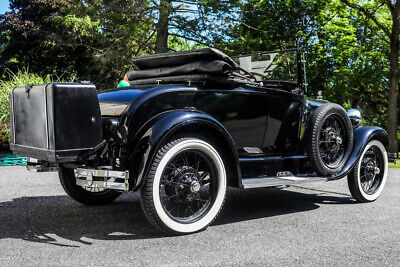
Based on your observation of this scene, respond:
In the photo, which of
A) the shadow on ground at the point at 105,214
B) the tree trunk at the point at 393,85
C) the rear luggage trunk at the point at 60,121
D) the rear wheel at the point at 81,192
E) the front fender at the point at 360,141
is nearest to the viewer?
the rear luggage trunk at the point at 60,121

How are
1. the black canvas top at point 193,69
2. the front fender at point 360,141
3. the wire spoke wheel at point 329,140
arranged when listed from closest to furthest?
the black canvas top at point 193,69, the wire spoke wheel at point 329,140, the front fender at point 360,141

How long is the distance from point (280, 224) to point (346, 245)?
0.78 m

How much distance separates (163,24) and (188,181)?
41.4ft

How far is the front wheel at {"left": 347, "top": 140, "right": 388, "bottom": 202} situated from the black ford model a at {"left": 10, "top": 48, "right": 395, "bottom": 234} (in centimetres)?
2

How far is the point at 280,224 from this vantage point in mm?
4031

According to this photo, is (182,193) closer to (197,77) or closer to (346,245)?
(197,77)

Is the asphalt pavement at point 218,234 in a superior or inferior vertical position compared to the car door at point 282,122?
inferior

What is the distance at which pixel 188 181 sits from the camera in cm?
361

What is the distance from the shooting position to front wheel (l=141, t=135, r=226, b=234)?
335 cm

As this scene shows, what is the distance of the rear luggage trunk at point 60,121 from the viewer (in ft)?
10.4

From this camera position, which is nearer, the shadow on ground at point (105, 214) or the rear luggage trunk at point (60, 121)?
the rear luggage trunk at point (60, 121)

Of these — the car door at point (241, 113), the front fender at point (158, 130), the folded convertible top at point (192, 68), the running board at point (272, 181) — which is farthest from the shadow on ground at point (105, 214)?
the folded convertible top at point (192, 68)

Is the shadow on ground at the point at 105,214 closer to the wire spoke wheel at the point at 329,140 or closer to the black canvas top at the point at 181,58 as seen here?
the wire spoke wheel at the point at 329,140

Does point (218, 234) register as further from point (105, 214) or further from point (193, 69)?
point (193, 69)
